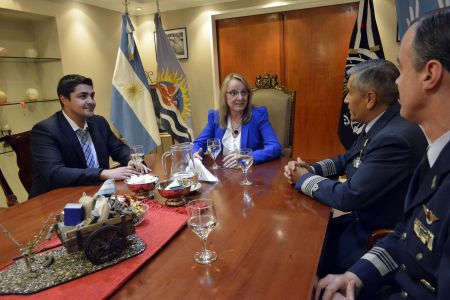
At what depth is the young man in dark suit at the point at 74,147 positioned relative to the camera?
5.37 feet

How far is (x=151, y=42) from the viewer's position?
4375 mm

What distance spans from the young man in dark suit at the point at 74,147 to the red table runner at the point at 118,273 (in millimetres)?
642

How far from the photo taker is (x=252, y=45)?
4098 millimetres

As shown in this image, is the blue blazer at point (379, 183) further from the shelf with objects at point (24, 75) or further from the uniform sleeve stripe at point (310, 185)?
the shelf with objects at point (24, 75)

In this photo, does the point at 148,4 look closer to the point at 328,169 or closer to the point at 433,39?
the point at 328,169

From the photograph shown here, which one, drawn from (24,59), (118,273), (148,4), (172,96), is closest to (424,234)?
(118,273)

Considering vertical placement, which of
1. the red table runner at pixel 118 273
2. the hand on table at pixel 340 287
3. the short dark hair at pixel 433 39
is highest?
the short dark hair at pixel 433 39

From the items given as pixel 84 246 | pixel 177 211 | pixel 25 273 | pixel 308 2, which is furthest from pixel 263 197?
pixel 308 2

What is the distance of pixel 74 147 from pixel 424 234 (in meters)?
1.77

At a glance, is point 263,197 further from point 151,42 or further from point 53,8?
point 151,42

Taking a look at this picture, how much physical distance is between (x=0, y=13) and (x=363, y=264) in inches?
145

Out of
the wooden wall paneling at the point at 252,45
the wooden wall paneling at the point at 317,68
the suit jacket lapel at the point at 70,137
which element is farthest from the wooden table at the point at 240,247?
the wooden wall paneling at the point at 252,45

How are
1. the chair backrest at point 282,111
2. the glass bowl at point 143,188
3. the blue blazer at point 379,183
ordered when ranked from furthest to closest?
the chair backrest at point 282,111 → the glass bowl at point 143,188 → the blue blazer at point 379,183

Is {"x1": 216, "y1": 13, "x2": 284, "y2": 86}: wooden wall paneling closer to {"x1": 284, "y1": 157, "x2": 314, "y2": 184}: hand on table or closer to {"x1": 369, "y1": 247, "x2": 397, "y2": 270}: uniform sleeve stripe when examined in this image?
{"x1": 284, "y1": 157, "x2": 314, "y2": 184}: hand on table
